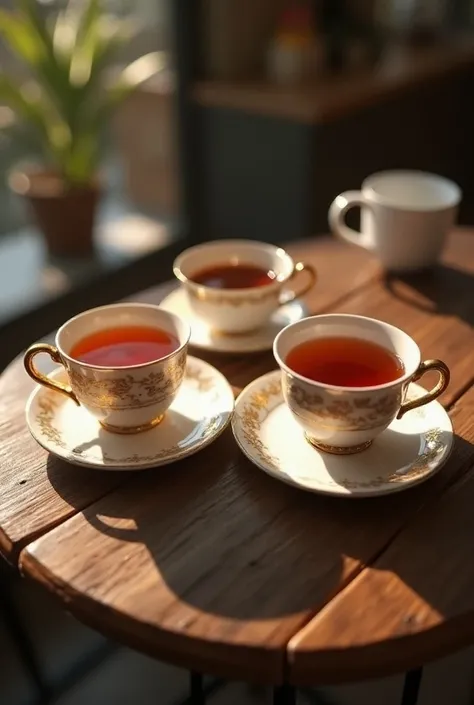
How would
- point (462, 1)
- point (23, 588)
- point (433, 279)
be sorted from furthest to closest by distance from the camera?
point (462, 1), point (23, 588), point (433, 279)

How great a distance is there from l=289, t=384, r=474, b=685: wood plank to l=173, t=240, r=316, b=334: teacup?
14.0 inches

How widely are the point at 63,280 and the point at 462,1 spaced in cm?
178

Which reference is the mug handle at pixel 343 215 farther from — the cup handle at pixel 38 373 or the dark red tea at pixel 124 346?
the cup handle at pixel 38 373

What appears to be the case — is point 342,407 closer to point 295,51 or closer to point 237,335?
point 237,335

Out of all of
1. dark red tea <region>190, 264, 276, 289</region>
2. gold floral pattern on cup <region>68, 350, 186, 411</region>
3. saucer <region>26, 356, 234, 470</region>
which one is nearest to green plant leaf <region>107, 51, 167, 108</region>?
dark red tea <region>190, 264, 276, 289</region>

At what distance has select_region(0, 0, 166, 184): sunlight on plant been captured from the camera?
1.73 meters

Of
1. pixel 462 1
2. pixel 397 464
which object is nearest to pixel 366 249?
pixel 397 464

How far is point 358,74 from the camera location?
85.1 inches

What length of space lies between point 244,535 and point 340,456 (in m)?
0.13

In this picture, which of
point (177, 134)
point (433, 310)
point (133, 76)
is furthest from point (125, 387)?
point (177, 134)

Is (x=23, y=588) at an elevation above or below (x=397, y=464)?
below

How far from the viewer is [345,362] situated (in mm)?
779

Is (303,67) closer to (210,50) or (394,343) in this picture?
(210,50)

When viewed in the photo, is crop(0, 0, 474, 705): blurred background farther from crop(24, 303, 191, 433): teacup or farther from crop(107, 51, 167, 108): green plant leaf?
crop(24, 303, 191, 433): teacup
